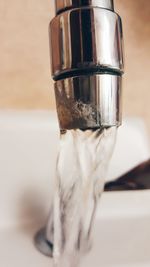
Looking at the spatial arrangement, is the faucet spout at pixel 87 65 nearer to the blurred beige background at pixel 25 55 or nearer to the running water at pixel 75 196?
the running water at pixel 75 196

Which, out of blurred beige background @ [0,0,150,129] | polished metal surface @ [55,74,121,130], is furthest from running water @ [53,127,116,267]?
blurred beige background @ [0,0,150,129]

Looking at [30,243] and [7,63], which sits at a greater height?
[7,63]

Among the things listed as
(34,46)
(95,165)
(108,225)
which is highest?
(34,46)

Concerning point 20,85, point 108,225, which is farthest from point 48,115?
point 108,225

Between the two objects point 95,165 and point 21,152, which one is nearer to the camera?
point 95,165

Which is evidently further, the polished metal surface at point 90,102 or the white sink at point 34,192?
the white sink at point 34,192

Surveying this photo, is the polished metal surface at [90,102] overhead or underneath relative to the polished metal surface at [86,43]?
underneath

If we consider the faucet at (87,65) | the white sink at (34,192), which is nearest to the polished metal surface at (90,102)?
the faucet at (87,65)

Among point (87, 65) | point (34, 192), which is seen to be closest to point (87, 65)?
point (87, 65)

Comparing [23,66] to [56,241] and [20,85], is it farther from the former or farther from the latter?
[56,241]
